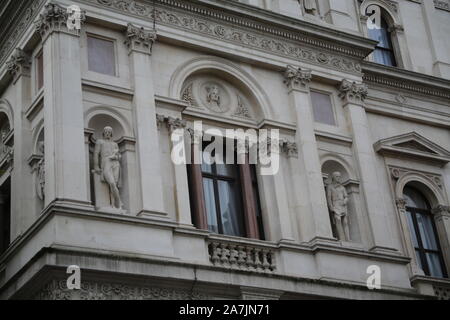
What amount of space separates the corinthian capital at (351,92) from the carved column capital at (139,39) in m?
5.55

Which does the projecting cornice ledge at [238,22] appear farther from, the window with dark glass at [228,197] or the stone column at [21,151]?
the window with dark glass at [228,197]

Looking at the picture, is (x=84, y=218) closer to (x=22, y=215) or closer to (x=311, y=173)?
(x=22, y=215)

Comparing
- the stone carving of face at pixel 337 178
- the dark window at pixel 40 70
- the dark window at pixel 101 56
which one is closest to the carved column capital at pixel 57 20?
the dark window at pixel 101 56

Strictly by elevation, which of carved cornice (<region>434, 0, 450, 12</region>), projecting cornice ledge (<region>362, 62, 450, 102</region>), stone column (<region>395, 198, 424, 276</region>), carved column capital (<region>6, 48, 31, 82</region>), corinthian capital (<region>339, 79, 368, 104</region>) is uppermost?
carved cornice (<region>434, 0, 450, 12</region>)

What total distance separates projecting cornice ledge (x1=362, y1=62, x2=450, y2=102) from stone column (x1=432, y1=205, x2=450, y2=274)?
11.9ft

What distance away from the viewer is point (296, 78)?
2558 cm

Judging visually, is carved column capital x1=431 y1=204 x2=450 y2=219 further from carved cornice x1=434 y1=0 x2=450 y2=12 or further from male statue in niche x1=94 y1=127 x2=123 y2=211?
male statue in niche x1=94 y1=127 x2=123 y2=211

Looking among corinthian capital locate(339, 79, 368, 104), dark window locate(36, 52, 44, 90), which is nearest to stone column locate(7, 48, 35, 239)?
dark window locate(36, 52, 44, 90)

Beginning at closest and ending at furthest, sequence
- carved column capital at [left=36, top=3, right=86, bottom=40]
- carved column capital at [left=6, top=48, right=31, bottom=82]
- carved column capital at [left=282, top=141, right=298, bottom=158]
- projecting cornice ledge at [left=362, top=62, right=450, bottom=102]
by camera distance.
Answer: carved column capital at [left=36, top=3, right=86, bottom=40] < carved column capital at [left=6, top=48, right=31, bottom=82] < carved column capital at [left=282, top=141, right=298, bottom=158] < projecting cornice ledge at [left=362, top=62, right=450, bottom=102]

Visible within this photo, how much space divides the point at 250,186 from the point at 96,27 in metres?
5.19

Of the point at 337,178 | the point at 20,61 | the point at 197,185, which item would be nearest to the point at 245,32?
the point at 337,178

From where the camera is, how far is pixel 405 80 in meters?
28.5

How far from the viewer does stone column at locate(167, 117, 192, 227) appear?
2222cm
